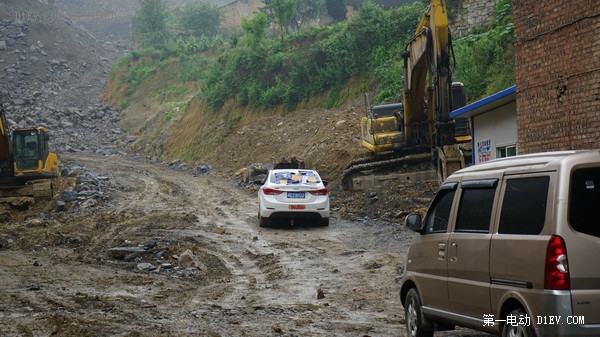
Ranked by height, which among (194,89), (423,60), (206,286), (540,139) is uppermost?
(194,89)

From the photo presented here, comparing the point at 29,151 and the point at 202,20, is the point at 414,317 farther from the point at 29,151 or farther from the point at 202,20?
the point at 202,20

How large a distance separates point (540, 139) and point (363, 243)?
5.80 m

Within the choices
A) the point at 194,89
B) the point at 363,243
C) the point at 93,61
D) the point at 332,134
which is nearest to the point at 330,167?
the point at 332,134

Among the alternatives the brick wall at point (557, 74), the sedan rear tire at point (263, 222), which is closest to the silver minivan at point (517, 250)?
the brick wall at point (557, 74)

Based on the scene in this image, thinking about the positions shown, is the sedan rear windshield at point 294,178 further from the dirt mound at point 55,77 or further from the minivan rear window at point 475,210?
the dirt mound at point 55,77

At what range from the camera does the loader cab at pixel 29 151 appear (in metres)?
31.8

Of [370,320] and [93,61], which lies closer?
[370,320]

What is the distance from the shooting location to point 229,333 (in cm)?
925

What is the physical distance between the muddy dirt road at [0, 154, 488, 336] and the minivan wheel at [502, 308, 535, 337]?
2.72 metres

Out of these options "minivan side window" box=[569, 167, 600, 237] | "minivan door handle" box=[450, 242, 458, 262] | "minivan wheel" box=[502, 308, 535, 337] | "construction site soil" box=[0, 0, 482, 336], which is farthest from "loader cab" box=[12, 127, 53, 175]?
"minivan side window" box=[569, 167, 600, 237]

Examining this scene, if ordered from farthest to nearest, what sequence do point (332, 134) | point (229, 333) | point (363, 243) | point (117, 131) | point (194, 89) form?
1. point (194, 89)
2. point (117, 131)
3. point (332, 134)
4. point (363, 243)
5. point (229, 333)

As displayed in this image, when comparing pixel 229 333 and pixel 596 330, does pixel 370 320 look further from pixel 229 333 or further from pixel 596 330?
pixel 596 330

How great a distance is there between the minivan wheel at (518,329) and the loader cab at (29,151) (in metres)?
27.8

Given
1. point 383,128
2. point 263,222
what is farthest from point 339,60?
point 263,222
